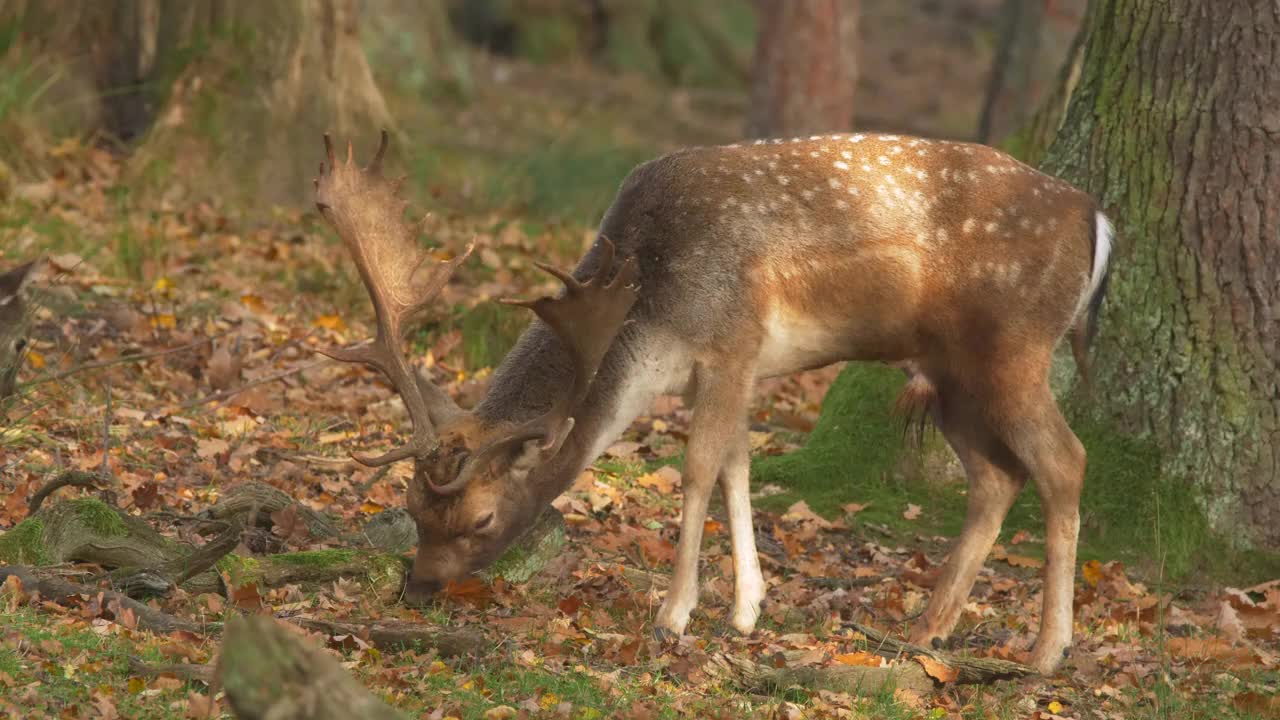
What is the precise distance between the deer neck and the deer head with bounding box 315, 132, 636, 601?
2.2 inches

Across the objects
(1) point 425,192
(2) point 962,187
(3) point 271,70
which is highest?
(2) point 962,187

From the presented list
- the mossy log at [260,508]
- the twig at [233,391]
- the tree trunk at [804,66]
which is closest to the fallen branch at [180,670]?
the mossy log at [260,508]

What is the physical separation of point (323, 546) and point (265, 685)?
3306 mm

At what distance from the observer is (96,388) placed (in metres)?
8.57

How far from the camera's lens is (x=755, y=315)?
6.57m

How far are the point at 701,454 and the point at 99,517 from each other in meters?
2.44

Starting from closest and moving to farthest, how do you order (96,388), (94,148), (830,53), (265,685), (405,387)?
1. (265,685)
2. (405,387)
3. (96,388)
4. (94,148)
5. (830,53)

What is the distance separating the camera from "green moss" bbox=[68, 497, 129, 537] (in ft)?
20.1

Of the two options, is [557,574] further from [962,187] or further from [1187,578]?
[1187,578]

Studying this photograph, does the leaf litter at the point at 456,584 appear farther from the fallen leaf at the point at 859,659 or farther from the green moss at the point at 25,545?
the green moss at the point at 25,545

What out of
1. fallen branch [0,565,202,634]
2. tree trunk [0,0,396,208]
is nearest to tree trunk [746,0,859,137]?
tree trunk [0,0,396,208]

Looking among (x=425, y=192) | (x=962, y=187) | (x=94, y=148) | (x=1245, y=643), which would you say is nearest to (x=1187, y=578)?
(x=1245, y=643)

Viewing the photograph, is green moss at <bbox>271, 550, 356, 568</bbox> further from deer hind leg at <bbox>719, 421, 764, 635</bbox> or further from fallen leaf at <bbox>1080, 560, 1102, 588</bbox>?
fallen leaf at <bbox>1080, 560, 1102, 588</bbox>

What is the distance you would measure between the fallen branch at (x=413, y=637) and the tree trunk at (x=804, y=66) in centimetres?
1205
